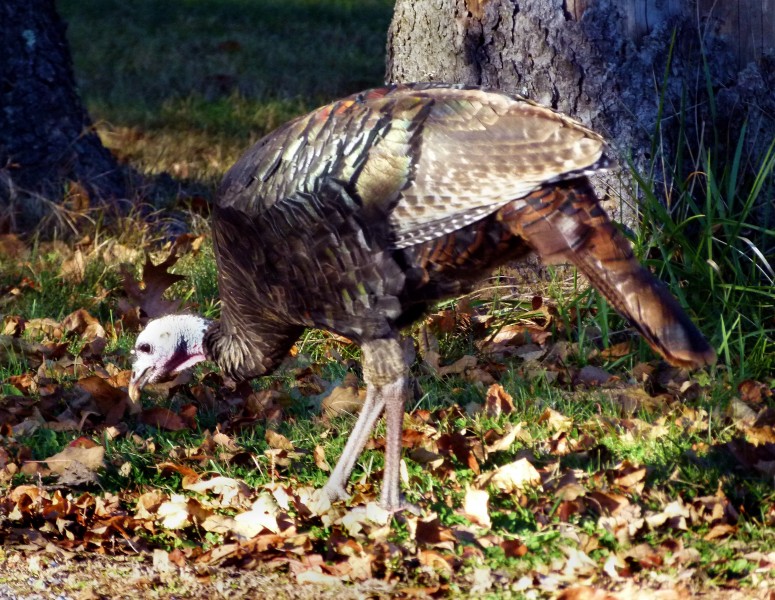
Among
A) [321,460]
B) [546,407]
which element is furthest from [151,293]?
[546,407]

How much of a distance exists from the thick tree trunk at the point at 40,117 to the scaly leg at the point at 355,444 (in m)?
3.32

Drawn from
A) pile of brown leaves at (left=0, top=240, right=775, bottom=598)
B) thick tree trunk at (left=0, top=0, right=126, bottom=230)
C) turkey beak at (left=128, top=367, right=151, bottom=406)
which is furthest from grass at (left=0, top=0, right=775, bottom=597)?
thick tree trunk at (left=0, top=0, right=126, bottom=230)

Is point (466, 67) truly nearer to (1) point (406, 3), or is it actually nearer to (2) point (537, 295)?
(1) point (406, 3)

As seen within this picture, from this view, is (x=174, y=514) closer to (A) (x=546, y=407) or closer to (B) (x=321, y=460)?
(B) (x=321, y=460)

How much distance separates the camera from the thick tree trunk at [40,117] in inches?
260

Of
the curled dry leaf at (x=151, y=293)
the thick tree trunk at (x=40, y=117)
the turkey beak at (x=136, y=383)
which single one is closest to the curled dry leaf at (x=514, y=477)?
the turkey beak at (x=136, y=383)

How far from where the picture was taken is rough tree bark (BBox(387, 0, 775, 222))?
4.79m

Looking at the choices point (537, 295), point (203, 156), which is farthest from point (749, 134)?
point (203, 156)

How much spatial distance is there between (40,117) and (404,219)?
399cm

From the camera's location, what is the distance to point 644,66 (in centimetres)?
482

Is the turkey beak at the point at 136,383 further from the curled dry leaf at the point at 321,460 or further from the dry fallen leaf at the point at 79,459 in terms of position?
the curled dry leaf at the point at 321,460

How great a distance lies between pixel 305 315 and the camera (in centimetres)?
373

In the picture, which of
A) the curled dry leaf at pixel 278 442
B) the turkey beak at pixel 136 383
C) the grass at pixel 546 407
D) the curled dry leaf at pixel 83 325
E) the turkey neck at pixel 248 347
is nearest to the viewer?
the grass at pixel 546 407

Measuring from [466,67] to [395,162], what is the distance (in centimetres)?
178
